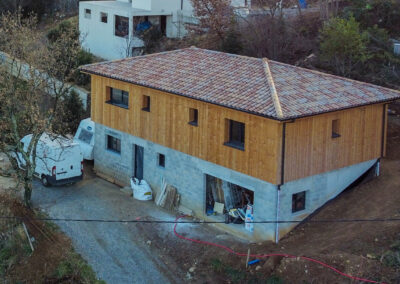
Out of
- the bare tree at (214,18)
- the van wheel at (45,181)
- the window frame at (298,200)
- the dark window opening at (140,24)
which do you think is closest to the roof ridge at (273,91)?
the window frame at (298,200)

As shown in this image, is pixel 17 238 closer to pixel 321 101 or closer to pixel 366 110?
pixel 321 101

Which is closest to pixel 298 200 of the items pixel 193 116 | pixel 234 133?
pixel 234 133

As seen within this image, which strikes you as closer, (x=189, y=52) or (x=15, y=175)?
(x=15, y=175)

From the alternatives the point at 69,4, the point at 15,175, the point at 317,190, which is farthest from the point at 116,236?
the point at 69,4

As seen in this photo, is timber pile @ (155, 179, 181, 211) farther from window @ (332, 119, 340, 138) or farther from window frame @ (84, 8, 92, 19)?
window frame @ (84, 8, 92, 19)

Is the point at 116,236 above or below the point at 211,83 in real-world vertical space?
below
